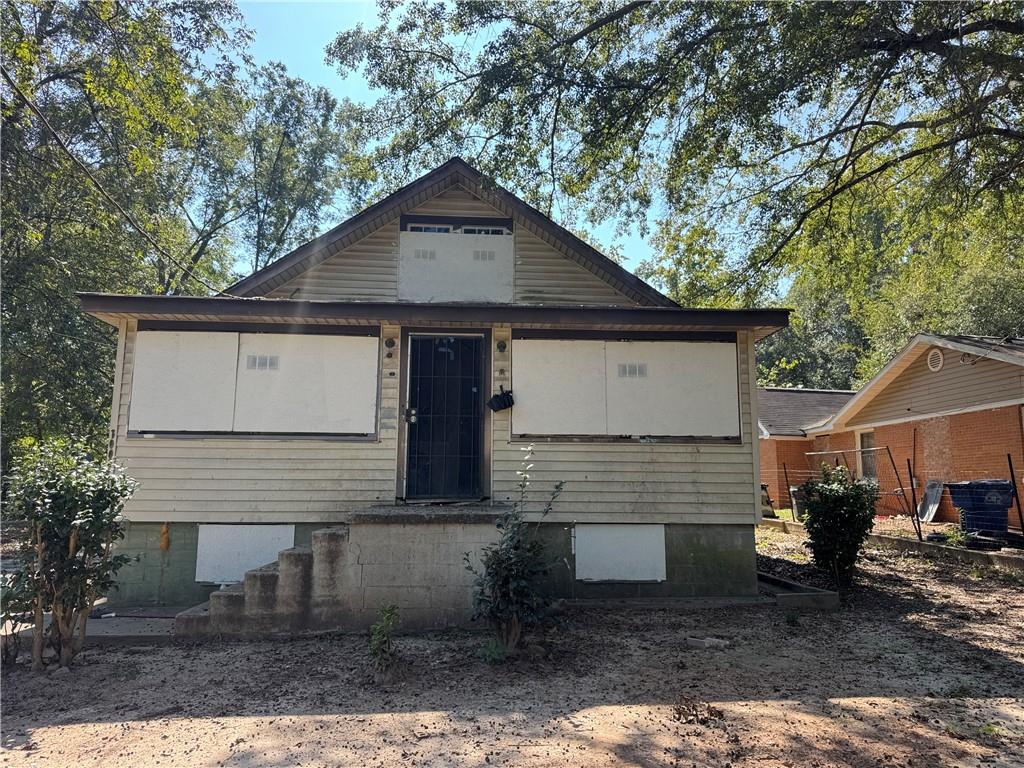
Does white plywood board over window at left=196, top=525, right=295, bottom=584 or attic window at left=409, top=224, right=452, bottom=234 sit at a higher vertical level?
attic window at left=409, top=224, right=452, bottom=234

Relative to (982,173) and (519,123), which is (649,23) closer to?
(519,123)

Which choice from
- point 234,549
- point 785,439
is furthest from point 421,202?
point 785,439

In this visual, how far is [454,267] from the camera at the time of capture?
359 inches

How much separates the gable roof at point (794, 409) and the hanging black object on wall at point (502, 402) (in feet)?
44.5

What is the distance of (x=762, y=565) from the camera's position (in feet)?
30.6

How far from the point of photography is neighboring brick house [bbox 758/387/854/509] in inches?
750

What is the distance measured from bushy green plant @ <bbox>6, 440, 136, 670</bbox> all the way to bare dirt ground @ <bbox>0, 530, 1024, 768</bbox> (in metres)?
0.44

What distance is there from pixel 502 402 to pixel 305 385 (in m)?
2.38

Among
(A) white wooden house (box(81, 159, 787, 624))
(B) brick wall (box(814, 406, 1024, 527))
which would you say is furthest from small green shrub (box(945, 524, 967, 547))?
(A) white wooden house (box(81, 159, 787, 624))

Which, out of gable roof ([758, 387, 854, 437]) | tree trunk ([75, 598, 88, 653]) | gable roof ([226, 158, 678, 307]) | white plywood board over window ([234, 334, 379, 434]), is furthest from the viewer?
gable roof ([758, 387, 854, 437])

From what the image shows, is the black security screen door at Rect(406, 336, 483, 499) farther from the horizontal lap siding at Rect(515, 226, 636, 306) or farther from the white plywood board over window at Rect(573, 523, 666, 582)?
the horizontal lap siding at Rect(515, 226, 636, 306)

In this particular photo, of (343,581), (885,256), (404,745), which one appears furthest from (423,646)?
(885,256)

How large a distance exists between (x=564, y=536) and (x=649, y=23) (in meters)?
7.67

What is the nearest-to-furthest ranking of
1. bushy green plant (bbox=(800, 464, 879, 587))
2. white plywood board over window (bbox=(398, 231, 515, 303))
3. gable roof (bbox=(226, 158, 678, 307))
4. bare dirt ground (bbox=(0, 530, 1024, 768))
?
bare dirt ground (bbox=(0, 530, 1024, 768))
bushy green plant (bbox=(800, 464, 879, 587))
gable roof (bbox=(226, 158, 678, 307))
white plywood board over window (bbox=(398, 231, 515, 303))
